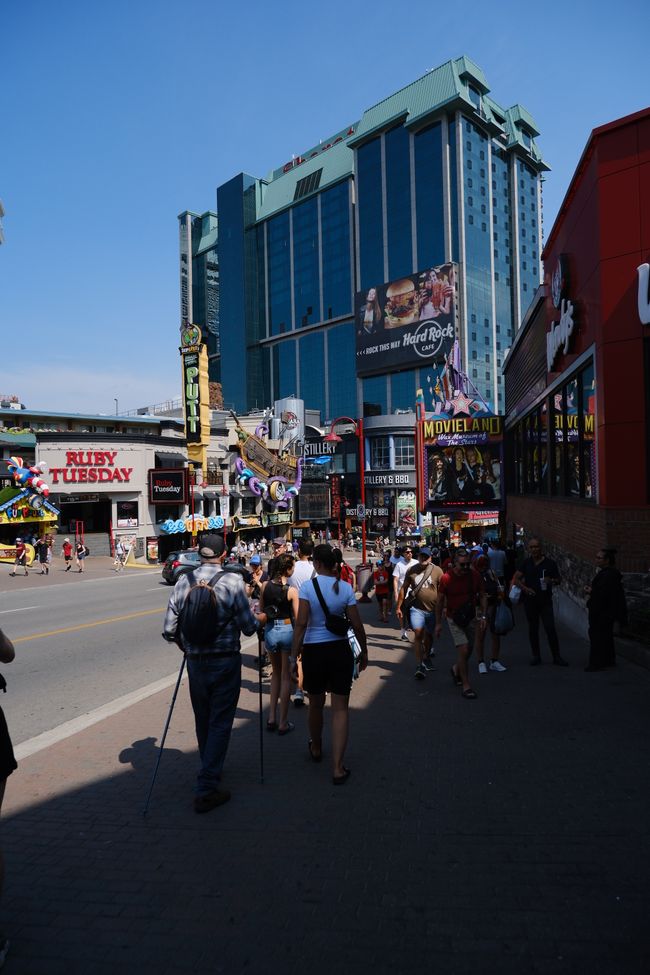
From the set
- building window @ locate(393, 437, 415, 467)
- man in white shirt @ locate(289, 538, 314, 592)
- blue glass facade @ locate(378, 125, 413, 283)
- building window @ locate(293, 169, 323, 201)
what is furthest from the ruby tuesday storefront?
building window @ locate(293, 169, 323, 201)

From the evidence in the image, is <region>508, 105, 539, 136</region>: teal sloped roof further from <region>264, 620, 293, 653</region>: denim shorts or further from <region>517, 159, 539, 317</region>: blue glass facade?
<region>264, 620, 293, 653</region>: denim shorts

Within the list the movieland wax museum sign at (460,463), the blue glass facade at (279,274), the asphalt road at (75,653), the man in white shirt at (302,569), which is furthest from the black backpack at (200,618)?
the blue glass facade at (279,274)

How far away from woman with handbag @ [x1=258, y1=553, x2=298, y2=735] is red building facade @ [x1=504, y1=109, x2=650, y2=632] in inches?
225

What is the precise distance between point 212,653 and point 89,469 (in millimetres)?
40408

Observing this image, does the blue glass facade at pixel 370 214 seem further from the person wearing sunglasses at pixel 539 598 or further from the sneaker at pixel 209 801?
the sneaker at pixel 209 801

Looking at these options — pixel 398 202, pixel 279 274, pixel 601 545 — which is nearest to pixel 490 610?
pixel 601 545

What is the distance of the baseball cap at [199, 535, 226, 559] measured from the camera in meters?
5.03

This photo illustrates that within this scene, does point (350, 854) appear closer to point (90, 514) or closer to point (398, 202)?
point (90, 514)

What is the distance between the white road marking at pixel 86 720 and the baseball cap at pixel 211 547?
105 inches

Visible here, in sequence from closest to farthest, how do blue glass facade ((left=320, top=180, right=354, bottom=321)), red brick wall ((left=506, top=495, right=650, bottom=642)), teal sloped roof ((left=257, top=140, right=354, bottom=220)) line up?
red brick wall ((left=506, top=495, right=650, bottom=642)), blue glass facade ((left=320, top=180, right=354, bottom=321)), teal sloped roof ((left=257, top=140, right=354, bottom=220))

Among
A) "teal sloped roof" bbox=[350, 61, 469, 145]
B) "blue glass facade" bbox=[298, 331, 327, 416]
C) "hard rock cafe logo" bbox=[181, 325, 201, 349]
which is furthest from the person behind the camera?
"blue glass facade" bbox=[298, 331, 327, 416]

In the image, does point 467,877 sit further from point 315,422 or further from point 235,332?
point 235,332

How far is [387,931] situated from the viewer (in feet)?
10.6

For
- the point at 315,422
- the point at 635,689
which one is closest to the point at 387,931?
the point at 635,689
